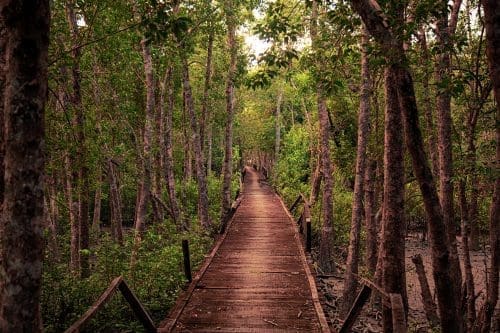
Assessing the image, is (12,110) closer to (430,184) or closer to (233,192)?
(430,184)

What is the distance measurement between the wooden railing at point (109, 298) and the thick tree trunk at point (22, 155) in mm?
974

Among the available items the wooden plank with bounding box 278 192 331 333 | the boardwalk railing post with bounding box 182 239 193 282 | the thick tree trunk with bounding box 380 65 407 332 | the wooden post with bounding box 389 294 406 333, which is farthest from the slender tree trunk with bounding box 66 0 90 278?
the wooden post with bounding box 389 294 406 333

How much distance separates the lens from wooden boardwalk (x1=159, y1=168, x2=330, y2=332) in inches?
276

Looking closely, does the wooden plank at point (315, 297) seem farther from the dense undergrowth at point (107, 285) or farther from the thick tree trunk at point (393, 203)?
the dense undergrowth at point (107, 285)

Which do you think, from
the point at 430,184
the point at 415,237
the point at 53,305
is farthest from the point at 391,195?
the point at 415,237

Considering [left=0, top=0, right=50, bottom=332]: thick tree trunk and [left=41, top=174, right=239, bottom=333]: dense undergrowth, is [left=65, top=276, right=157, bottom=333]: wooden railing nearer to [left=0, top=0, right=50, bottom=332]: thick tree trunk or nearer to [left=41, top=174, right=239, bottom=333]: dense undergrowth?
[left=0, top=0, right=50, bottom=332]: thick tree trunk

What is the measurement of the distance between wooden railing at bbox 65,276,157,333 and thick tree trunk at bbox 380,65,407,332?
3918 millimetres

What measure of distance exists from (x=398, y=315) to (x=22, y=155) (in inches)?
179

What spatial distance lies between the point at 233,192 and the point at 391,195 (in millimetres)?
25059

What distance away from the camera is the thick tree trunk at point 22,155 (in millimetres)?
3279

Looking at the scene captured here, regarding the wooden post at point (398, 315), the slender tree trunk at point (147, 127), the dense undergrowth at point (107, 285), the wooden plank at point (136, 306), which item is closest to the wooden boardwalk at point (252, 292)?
the wooden plank at point (136, 306)

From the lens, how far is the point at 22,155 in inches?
131

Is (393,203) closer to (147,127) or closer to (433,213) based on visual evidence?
(433,213)

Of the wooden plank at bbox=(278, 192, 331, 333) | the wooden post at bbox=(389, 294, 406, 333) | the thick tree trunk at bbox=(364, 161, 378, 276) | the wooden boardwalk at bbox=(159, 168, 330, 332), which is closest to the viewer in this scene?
the wooden post at bbox=(389, 294, 406, 333)
